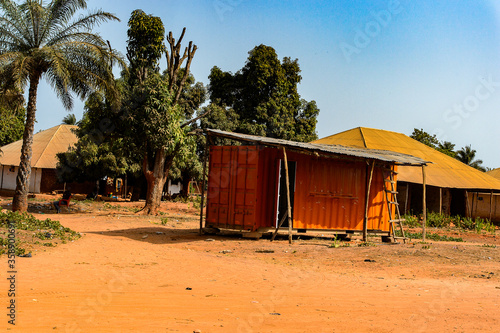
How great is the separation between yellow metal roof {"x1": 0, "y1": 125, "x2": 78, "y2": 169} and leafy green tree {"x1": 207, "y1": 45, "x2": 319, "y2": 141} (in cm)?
1225

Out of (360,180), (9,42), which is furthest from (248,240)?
(9,42)

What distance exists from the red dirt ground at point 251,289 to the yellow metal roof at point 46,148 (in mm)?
23587

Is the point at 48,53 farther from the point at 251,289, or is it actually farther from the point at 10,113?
the point at 10,113

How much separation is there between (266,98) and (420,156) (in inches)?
478

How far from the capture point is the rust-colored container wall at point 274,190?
43.3 ft

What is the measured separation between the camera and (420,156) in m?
29.8

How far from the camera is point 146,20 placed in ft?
76.5

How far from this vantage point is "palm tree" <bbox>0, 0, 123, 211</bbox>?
53.7ft

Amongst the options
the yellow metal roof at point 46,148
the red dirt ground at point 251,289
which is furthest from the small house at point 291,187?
the yellow metal roof at point 46,148

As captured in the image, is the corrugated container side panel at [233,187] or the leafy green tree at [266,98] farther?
the leafy green tree at [266,98]

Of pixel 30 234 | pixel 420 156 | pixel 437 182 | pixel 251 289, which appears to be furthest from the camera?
pixel 420 156

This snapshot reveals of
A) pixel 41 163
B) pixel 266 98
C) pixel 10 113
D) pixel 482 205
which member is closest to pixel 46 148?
pixel 41 163

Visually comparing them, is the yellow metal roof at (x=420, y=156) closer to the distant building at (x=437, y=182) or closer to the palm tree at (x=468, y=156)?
the distant building at (x=437, y=182)

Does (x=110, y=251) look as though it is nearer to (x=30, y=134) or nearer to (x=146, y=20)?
(x=30, y=134)
